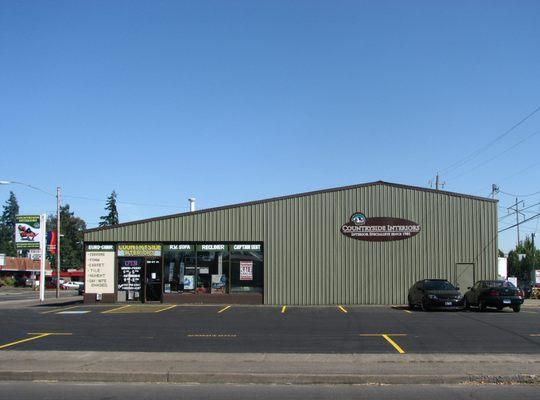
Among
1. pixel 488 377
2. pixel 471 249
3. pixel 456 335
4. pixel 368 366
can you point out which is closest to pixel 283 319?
pixel 456 335

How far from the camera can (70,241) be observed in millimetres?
129875

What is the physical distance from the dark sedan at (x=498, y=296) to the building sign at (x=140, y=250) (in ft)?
55.1

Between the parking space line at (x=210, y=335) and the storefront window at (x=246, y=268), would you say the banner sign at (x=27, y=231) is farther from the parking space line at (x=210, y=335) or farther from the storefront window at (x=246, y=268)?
the parking space line at (x=210, y=335)

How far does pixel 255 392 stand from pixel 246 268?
77.6 feet

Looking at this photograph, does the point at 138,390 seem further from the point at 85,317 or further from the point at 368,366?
the point at 85,317

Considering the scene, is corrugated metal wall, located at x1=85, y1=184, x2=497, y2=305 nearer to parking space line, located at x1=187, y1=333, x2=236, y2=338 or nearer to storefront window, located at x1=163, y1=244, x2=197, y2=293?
storefront window, located at x1=163, y1=244, x2=197, y2=293

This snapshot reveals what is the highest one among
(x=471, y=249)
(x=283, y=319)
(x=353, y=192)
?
(x=353, y=192)

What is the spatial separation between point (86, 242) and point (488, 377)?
27282 mm

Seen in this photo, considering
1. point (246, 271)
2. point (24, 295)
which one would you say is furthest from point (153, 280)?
point (24, 295)

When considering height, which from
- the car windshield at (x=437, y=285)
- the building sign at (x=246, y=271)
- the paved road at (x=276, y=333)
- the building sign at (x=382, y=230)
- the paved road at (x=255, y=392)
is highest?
the building sign at (x=382, y=230)

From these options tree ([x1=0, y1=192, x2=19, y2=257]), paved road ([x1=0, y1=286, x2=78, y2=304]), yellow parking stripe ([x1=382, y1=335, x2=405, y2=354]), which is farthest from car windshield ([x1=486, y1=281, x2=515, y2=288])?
tree ([x1=0, y1=192, x2=19, y2=257])

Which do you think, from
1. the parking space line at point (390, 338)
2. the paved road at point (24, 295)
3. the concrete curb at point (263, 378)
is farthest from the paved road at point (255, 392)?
the paved road at point (24, 295)

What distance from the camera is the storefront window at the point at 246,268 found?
109 feet

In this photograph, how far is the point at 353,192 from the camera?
3391 centimetres
